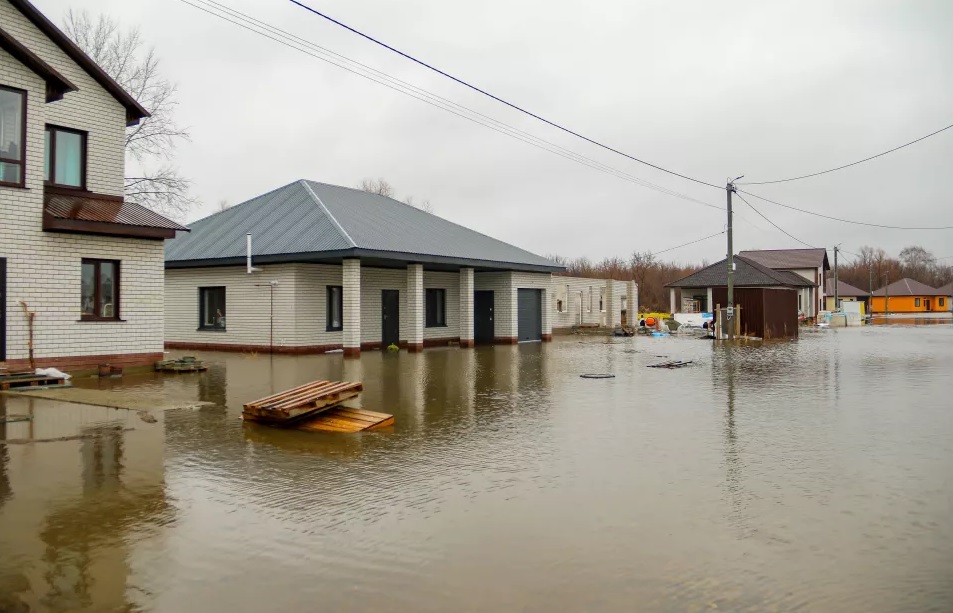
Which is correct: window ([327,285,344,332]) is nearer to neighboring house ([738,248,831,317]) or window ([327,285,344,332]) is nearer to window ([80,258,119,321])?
window ([80,258,119,321])

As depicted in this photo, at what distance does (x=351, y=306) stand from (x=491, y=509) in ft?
56.6

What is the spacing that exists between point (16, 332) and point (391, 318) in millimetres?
13690

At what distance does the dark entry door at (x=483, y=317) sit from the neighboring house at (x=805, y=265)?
133 feet

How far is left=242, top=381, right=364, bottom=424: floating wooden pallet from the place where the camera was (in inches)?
388

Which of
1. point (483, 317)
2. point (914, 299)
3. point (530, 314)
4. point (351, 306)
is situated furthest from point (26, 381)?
point (914, 299)

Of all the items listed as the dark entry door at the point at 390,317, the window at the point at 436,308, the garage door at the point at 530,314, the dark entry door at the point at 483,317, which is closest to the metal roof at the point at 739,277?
the garage door at the point at 530,314

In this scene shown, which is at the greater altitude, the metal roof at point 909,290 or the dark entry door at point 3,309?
the metal roof at point 909,290

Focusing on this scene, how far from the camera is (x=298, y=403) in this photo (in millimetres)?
9891

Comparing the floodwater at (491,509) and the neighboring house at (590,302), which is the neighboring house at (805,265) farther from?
the floodwater at (491,509)

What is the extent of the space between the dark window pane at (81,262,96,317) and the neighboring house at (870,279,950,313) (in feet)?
356

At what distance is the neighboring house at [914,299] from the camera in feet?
339

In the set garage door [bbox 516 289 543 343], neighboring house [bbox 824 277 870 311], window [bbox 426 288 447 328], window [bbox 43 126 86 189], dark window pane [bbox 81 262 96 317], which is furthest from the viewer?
neighboring house [bbox 824 277 870 311]

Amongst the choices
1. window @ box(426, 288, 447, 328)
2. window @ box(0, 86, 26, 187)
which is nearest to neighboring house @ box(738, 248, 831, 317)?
window @ box(426, 288, 447, 328)

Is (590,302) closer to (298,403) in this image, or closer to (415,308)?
(415,308)
